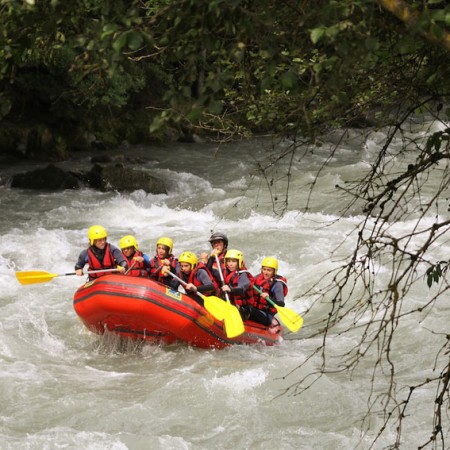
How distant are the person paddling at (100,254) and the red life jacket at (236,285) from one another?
3.69 feet

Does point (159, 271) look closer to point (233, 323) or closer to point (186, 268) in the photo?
point (186, 268)

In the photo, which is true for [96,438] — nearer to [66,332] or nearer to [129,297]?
[129,297]

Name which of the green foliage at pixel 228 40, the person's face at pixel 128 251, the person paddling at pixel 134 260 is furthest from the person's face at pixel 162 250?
the green foliage at pixel 228 40

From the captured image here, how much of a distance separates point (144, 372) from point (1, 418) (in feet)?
4.98

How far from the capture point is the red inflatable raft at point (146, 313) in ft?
22.3

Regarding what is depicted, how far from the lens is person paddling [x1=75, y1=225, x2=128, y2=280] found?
7676mm

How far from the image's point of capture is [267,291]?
7.49 meters

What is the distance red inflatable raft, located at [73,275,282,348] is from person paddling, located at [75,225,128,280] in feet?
2.07

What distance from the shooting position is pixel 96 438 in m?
5.20

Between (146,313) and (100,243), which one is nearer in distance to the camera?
(146,313)

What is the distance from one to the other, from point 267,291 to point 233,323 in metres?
0.79

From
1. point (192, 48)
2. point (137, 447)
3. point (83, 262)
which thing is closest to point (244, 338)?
point (83, 262)

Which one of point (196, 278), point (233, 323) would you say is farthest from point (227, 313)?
point (196, 278)

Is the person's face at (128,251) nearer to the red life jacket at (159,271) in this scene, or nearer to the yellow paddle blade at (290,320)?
the red life jacket at (159,271)
